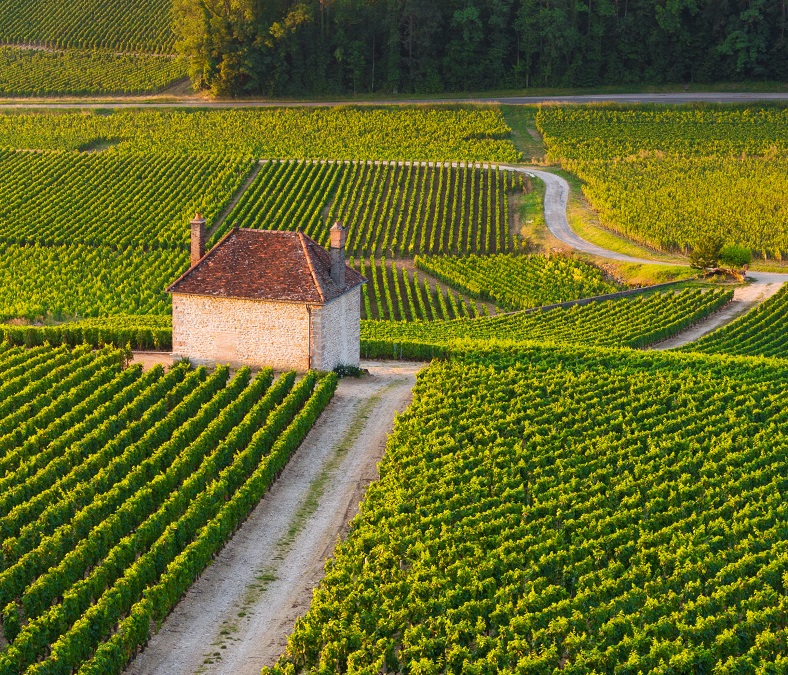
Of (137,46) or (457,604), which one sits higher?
(137,46)

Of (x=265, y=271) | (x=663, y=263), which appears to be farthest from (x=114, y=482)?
(x=663, y=263)

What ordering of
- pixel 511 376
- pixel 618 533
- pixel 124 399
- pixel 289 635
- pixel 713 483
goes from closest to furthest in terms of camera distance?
pixel 289 635
pixel 618 533
pixel 713 483
pixel 124 399
pixel 511 376

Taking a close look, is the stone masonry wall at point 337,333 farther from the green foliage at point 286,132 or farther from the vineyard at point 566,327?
the green foliage at point 286,132

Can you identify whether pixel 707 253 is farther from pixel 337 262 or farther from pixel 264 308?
pixel 264 308

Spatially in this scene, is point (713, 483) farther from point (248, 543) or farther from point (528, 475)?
point (248, 543)

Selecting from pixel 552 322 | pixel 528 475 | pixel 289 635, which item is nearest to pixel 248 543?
pixel 289 635

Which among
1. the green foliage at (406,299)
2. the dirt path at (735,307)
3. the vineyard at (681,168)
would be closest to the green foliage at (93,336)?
the green foliage at (406,299)

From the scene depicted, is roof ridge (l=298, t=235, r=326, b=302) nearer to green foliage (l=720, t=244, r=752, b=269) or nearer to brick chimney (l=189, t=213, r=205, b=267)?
brick chimney (l=189, t=213, r=205, b=267)

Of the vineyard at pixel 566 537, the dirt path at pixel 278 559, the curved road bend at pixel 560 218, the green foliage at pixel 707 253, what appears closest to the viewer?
the vineyard at pixel 566 537
